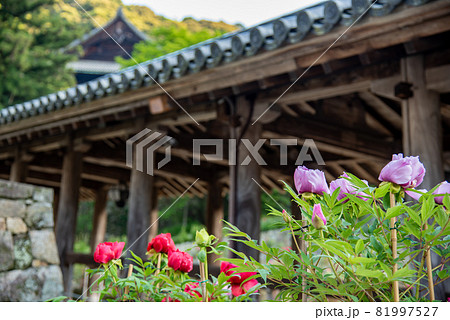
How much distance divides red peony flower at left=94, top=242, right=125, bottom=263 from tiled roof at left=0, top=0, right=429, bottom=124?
5.42ft

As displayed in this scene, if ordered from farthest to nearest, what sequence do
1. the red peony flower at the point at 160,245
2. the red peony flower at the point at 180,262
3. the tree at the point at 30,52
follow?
the tree at the point at 30,52, the red peony flower at the point at 160,245, the red peony flower at the point at 180,262

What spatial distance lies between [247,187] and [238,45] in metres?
0.98

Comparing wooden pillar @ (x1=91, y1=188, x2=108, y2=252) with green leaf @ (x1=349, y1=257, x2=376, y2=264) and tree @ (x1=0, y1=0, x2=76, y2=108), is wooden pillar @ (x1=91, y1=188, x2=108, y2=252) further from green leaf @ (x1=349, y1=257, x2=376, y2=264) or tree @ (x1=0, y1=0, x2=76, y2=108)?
green leaf @ (x1=349, y1=257, x2=376, y2=264)

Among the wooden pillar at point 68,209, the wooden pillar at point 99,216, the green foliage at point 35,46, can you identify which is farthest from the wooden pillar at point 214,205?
the green foliage at point 35,46

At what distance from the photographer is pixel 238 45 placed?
2723 millimetres

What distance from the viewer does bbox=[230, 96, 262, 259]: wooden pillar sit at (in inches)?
123

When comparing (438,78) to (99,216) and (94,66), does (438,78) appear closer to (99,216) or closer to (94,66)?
(99,216)

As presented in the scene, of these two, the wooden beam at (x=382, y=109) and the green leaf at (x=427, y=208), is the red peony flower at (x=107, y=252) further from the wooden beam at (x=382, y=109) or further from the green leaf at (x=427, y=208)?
the wooden beam at (x=382, y=109)

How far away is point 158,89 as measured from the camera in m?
3.33

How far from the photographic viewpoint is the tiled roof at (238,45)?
7.26ft

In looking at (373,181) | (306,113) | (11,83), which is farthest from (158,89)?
(11,83)

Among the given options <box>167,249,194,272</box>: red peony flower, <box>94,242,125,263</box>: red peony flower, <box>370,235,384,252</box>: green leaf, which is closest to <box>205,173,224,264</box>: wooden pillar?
<box>94,242,125,263</box>: red peony flower

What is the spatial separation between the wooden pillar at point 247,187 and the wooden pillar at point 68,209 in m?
2.10

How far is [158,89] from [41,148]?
96.0 inches
